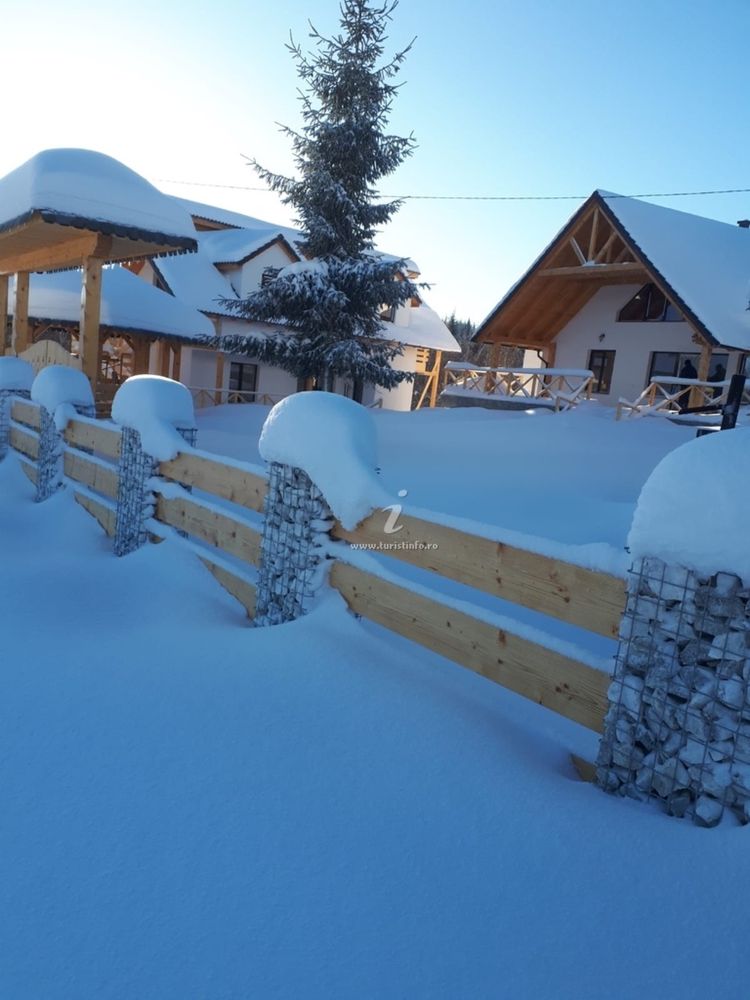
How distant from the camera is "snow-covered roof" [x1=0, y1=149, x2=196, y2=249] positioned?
935 centimetres

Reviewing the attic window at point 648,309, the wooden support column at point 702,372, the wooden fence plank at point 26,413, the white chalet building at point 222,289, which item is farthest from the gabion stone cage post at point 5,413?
the attic window at point 648,309

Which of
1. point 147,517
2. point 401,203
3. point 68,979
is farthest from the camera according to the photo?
point 401,203

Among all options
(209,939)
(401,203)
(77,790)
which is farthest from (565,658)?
(401,203)

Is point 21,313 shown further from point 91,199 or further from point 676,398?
point 676,398

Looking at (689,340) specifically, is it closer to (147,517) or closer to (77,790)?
(147,517)

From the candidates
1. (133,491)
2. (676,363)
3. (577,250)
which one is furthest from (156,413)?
(676,363)

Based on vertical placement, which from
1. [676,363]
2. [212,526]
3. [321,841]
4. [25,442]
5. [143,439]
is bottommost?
[321,841]

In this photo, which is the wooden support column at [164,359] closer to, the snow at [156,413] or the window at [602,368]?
the window at [602,368]

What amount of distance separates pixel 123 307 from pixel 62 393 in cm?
1092

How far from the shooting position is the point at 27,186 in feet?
31.6

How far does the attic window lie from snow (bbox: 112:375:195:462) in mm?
17548

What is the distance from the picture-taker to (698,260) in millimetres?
19438

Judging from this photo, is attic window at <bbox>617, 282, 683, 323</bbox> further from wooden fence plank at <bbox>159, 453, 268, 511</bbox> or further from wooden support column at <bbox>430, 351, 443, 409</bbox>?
wooden fence plank at <bbox>159, 453, 268, 511</bbox>

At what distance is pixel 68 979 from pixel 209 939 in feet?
1.28
